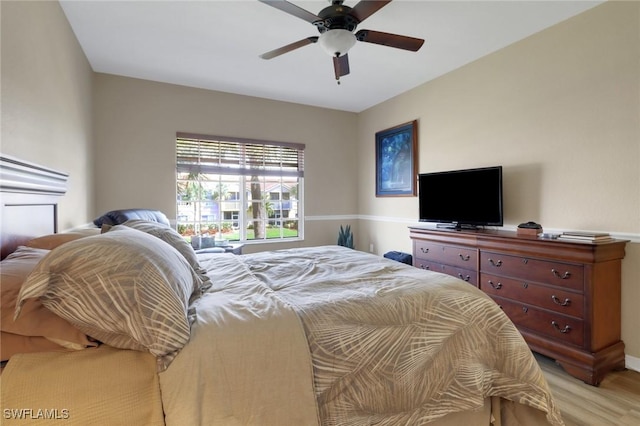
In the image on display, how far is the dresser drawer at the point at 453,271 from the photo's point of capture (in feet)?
9.06

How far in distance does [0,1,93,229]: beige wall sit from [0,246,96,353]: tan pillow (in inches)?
31.2

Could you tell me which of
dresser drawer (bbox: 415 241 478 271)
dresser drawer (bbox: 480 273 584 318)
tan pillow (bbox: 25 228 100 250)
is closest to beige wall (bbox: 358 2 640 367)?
dresser drawer (bbox: 480 273 584 318)

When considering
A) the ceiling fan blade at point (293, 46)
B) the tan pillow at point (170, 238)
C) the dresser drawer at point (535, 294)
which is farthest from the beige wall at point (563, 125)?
the tan pillow at point (170, 238)

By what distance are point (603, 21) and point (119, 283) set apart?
3.58 metres

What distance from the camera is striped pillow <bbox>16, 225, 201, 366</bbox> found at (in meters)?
0.84

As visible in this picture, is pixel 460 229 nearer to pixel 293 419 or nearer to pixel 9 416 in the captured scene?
pixel 293 419

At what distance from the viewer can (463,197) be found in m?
3.10

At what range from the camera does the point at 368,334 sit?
3.82 feet

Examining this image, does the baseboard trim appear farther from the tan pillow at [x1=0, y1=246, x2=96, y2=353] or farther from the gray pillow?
the gray pillow

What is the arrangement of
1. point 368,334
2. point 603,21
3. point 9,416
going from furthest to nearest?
point 603,21 → point 368,334 → point 9,416

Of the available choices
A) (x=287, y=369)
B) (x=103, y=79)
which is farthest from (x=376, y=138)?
(x=287, y=369)

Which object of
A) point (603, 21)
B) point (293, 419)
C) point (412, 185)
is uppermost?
point (603, 21)

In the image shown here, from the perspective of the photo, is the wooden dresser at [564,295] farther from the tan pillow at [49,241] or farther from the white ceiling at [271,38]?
the tan pillow at [49,241]

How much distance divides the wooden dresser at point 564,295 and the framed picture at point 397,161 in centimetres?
163
